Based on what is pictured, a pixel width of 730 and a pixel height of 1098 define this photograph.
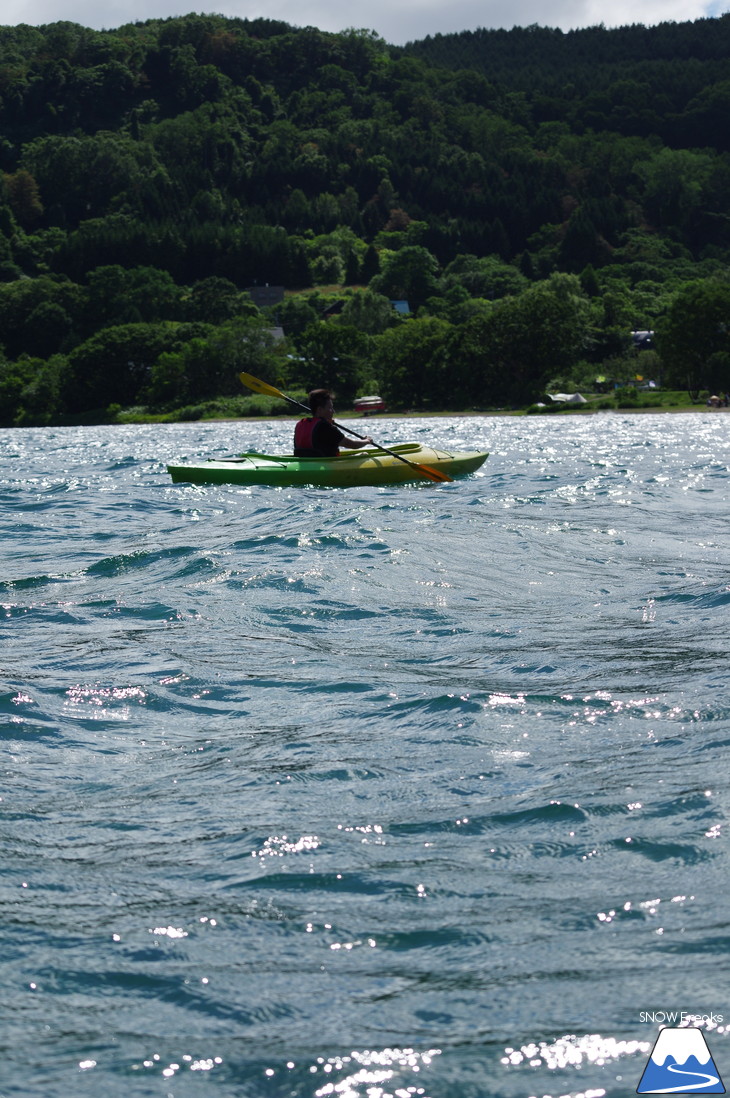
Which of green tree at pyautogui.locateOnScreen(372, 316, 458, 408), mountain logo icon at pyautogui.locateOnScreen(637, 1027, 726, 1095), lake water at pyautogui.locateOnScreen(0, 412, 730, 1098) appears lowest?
mountain logo icon at pyautogui.locateOnScreen(637, 1027, 726, 1095)

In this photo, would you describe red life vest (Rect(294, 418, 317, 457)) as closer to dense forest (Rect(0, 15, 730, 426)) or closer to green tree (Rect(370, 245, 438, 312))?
dense forest (Rect(0, 15, 730, 426))

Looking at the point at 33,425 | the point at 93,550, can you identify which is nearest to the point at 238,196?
the point at 33,425

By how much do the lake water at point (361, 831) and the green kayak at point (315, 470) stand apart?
21.8 ft

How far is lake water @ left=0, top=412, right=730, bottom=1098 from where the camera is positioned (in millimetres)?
2932

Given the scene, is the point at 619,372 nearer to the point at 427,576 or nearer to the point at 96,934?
the point at 427,576

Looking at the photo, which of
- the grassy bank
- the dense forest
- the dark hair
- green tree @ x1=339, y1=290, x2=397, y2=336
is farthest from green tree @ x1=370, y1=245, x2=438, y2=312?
the dark hair

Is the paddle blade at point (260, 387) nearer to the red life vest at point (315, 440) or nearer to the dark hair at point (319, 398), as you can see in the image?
the red life vest at point (315, 440)

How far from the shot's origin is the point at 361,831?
4184 millimetres

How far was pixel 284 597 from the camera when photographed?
8.84 metres

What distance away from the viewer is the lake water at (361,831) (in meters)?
2.93

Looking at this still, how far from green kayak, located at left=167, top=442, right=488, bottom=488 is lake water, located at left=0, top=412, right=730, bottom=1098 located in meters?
6.65

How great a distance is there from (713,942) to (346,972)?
1073 millimetres

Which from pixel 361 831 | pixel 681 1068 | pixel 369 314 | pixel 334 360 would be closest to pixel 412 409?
pixel 334 360

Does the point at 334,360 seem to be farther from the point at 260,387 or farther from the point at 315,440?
the point at 315,440
